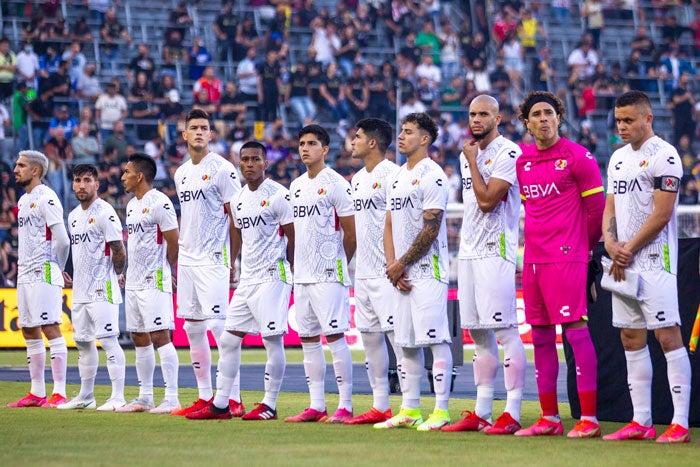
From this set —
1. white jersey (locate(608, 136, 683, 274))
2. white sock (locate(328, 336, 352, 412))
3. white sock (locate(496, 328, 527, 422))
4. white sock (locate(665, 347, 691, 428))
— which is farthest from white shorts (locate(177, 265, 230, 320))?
white sock (locate(665, 347, 691, 428))

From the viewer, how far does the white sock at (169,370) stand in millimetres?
12703

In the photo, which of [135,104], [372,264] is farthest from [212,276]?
[135,104]

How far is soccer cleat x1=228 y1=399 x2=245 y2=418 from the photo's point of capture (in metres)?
12.1

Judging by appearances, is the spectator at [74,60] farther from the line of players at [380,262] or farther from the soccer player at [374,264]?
the soccer player at [374,264]

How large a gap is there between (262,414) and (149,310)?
1.87 metres

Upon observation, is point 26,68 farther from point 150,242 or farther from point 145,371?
point 145,371

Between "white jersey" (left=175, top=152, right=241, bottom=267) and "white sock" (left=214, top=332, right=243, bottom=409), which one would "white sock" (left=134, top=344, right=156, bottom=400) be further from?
"white sock" (left=214, top=332, right=243, bottom=409)

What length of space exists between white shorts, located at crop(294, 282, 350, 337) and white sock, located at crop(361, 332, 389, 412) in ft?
0.87

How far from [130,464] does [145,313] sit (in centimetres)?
458

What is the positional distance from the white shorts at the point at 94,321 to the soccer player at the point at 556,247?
504cm

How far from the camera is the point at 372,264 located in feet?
37.1

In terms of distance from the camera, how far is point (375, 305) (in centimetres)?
1124

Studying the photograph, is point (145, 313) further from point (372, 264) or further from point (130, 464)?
point (130, 464)

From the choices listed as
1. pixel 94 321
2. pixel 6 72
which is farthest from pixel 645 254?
pixel 6 72
